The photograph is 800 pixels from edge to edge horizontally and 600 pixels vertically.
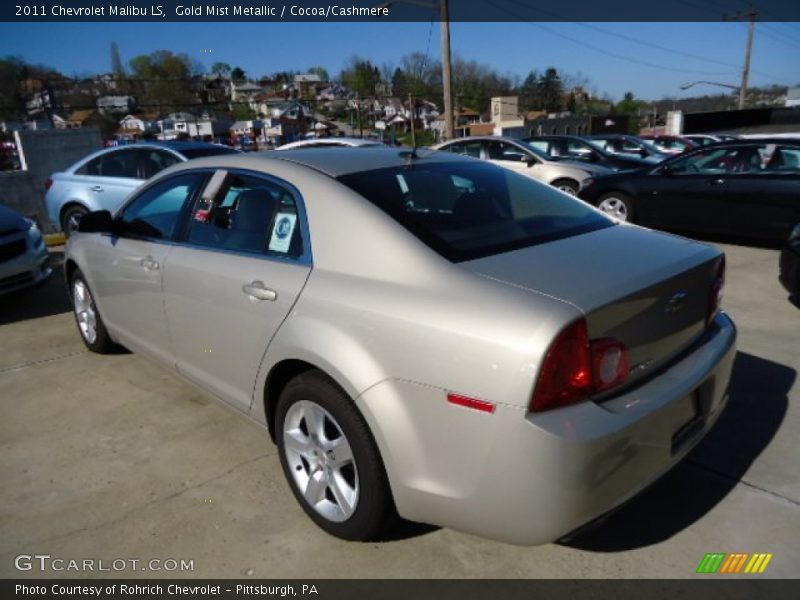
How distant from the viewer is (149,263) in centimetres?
336

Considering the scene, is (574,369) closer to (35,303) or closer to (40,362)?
(40,362)

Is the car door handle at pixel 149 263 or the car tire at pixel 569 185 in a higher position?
the car door handle at pixel 149 263

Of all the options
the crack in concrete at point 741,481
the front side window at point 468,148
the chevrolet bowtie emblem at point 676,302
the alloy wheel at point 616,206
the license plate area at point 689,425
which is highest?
the chevrolet bowtie emblem at point 676,302

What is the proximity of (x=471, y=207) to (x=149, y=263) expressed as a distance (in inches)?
73.9

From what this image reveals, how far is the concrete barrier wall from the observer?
40.7 ft

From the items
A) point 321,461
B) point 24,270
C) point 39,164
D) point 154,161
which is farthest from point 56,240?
point 321,461

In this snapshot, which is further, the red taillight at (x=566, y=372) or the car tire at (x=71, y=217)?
the car tire at (x=71, y=217)

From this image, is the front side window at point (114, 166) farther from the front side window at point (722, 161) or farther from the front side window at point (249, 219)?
the front side window at point (722, 161)

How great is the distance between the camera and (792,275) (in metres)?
4.84

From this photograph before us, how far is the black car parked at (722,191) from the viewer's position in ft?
22.7

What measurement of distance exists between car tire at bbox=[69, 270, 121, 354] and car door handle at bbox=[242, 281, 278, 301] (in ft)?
7.13

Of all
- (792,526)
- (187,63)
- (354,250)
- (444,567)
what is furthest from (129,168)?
(187,63)

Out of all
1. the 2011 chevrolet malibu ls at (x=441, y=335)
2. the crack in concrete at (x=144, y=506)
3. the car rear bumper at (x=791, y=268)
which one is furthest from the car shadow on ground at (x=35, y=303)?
the car rear bumper at (x=791, y=268)

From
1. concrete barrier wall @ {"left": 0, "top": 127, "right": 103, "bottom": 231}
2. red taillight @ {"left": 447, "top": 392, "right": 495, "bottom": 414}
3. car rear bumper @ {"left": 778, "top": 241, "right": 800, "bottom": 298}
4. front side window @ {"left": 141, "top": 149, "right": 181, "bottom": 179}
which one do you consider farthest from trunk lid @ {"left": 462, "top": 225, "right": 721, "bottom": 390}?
concrete barrier wall @ {"left": 0, "top": 127, "right": 103, "bottom": 231}
